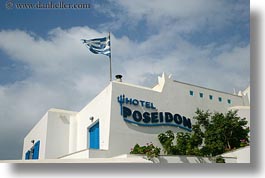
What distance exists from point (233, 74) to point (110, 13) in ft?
7.90

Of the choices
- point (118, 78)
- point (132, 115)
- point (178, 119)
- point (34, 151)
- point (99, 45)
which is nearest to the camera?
point (99, 45)

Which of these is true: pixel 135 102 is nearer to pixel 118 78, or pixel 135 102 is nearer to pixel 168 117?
pixel 118 78

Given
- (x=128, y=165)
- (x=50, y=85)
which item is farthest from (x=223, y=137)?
(x=50, y=85)

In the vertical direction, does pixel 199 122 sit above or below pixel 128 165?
above

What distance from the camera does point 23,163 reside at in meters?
4.86

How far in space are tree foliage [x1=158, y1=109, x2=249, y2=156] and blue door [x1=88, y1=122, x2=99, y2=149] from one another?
52.1 inches

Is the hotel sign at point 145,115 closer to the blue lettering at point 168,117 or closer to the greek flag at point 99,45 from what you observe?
the blue lettering at point 168,117

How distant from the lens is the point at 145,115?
23.5 ft

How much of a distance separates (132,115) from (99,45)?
59.5 inches

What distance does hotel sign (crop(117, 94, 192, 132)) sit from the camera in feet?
23.0

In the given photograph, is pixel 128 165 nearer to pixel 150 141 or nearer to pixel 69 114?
pixel 150 141

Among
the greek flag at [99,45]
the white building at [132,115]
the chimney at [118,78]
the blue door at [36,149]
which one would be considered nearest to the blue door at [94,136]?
the white building at [132,115]

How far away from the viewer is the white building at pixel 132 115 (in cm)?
681

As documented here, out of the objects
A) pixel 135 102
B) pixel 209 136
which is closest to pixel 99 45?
pixel 135 102
